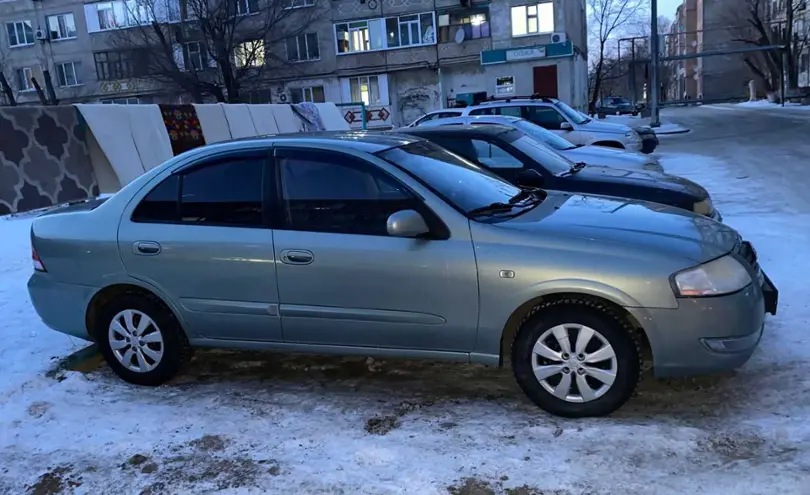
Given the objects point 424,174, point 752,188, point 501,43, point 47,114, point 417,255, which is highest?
point 501,43

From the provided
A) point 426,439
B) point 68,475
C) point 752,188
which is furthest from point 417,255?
point 752,188

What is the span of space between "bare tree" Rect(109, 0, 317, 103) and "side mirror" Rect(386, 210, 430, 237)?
1397 inches

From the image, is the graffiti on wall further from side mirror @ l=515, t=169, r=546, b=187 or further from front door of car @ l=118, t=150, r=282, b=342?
front door of car @ l=118, t=150, r=282, b=342

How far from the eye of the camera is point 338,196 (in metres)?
4.14

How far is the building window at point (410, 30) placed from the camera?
37812mm

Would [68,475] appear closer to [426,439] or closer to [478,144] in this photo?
[426,439]

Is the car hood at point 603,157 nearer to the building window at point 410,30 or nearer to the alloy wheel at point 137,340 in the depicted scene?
the alloy wheel at point 137,340

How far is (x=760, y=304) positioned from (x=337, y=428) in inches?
97.7

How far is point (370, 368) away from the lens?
469cm

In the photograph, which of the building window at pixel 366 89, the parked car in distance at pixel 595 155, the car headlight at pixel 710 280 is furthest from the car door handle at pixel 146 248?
the building window at pixel 366 89

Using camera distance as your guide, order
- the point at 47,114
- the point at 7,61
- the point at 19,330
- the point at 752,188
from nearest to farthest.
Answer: the point at 19,330 < the point at 752,188 < the point at 47,114 < the point at 7,61

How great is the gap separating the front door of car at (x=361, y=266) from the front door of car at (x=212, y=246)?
0.46 ft

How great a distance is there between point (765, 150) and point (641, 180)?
40.1 ft

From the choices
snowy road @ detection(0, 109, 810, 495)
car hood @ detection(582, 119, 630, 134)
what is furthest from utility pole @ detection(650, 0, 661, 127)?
snowy road @ detection(0, 109, 810, 495)
